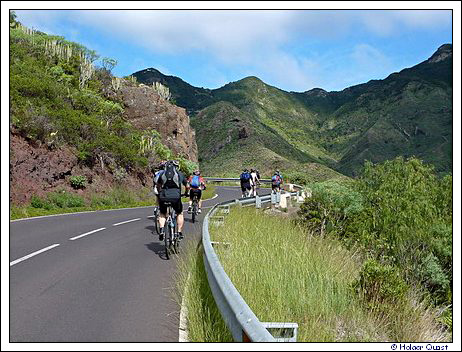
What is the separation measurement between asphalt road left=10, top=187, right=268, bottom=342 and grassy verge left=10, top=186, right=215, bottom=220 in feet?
18.6

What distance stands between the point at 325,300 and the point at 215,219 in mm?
7417

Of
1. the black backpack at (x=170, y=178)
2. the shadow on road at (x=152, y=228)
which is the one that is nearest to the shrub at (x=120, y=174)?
the shadow on road at (x=152, y=228)

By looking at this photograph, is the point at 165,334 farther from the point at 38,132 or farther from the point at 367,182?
the point at 367,182

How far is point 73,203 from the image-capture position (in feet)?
71.4

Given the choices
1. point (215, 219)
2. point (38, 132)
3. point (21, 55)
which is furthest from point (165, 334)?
point (21, 55)

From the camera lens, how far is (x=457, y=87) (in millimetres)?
8016

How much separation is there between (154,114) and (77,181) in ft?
69.2

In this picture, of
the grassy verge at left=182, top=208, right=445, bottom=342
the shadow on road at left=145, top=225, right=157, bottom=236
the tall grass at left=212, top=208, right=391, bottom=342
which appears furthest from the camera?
the shadow on road at left=145, top=225, right=157, bottom=236

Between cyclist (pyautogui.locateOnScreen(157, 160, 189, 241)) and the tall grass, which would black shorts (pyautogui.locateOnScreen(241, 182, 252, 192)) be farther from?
the tall grass

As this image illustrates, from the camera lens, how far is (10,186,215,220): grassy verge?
18020mm

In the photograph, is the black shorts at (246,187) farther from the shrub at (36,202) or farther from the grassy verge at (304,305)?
the grassy verge at (304,305)

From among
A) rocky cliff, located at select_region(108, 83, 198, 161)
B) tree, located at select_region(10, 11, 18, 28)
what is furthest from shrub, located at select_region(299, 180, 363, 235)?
tree, located at select_region(10, 11, 18, 28)

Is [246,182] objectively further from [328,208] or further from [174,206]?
[174,206]

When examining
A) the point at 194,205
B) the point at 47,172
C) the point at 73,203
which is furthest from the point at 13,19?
the point at 194,205
